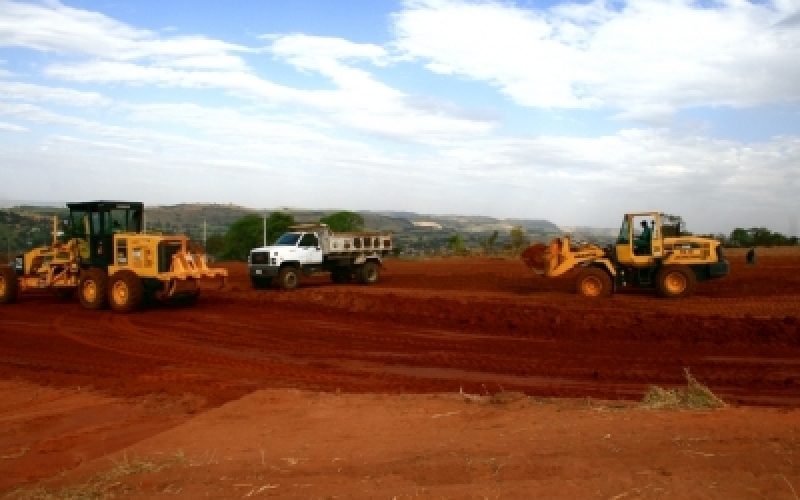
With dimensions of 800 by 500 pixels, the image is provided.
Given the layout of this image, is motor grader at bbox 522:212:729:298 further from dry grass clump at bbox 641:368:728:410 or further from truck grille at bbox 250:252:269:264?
dry grass clump at bbox 641:368:728:410

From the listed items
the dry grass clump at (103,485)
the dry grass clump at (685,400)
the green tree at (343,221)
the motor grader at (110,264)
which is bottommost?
the dry grass clump at (103,485)

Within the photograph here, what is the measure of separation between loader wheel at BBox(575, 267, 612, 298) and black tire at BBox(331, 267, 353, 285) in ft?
30.7

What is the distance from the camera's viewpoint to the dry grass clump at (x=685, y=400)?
27.0 feet

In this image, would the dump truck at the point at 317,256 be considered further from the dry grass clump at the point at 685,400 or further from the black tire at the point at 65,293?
the dry grass clump at the point at 685,400

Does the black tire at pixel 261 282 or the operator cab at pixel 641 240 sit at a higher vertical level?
the operator cab at pixel 641 240

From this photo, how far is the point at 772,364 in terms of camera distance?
1291 cm

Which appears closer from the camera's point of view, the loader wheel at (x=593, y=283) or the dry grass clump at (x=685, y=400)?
the dry grass clump at (x=685, y=400)

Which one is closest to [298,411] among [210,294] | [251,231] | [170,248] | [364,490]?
[364,490]

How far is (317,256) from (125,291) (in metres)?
7.88

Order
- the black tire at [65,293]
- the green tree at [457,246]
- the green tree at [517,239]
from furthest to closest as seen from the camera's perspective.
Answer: the green tree at [517,239]
the green tree at [457,246]
the black tire at [65,293]

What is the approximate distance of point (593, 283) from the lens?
22.5m

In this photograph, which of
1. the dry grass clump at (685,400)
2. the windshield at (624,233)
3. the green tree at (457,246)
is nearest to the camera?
the dry grass clump at (685,400)

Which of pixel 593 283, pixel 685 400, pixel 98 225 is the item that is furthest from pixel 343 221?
pixel 685 400

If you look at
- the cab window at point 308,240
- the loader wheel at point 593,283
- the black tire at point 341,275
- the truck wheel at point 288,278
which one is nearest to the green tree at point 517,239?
the black tire at point 341,275
